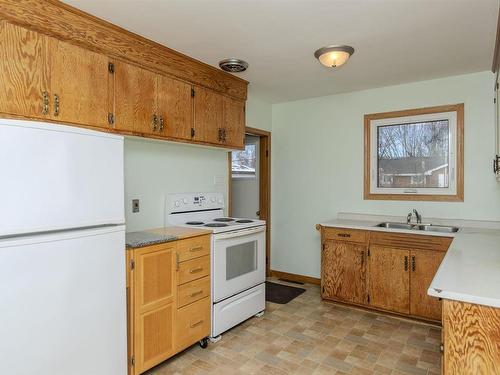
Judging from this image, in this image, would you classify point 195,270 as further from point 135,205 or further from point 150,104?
point 150,104

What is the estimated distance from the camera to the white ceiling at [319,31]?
196 cm

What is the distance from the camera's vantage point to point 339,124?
155 inches

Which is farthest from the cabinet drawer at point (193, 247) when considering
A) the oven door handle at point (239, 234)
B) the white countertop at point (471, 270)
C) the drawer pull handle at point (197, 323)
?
the white countertop at point (471, 270)

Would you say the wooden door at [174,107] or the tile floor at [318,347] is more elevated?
the wooden door at [174,107]

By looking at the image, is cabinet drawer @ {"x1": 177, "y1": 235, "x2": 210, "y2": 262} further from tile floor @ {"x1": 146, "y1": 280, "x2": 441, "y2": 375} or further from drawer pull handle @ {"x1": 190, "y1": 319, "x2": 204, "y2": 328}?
tile floor @ {"x1": 146, "y1": 280, "x2": 441, "y2": 375}

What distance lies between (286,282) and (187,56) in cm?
296

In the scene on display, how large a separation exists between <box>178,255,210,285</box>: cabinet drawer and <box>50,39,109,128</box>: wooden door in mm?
1143

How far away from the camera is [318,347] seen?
103 inches

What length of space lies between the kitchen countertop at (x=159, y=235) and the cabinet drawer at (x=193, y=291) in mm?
370

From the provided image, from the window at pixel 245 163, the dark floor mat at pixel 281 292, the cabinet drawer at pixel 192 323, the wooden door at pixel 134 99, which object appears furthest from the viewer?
the window at pixel 245 163

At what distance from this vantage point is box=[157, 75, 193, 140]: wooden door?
257 centimetres

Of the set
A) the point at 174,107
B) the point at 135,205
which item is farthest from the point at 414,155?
the point at 135,205

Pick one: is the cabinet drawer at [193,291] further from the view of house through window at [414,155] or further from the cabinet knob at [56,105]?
the view of house through window at [414,155]

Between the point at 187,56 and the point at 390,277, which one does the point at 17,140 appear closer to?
the point at 187,56
